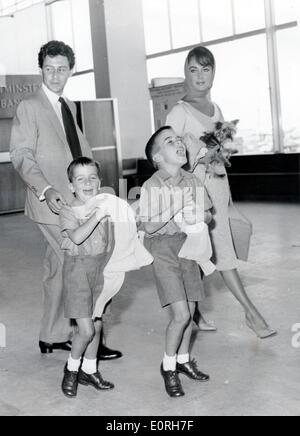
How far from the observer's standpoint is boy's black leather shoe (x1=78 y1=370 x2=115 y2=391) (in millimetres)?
2566

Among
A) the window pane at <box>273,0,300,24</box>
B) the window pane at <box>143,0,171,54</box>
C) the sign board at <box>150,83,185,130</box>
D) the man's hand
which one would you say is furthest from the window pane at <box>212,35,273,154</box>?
the man's hand

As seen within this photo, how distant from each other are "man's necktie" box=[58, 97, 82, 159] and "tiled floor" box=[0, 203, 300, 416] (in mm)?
993

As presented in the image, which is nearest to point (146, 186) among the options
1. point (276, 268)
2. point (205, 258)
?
point (205, 258)

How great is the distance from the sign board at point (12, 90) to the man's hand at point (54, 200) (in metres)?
7.36

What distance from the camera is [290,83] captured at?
31.3ft

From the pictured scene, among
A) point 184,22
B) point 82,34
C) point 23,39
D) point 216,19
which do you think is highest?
point 23,39

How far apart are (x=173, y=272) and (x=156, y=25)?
992cm

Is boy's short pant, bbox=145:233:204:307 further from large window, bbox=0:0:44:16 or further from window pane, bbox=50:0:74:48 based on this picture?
large window, bbox=0:0:44:16

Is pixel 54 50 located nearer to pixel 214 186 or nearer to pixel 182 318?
pixel 214 186

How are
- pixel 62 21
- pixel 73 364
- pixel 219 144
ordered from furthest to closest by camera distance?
pixel 62 21 < pixel 219 144 < pixel 73 364

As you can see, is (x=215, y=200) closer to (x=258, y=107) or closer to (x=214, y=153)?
(x=214, y=153)

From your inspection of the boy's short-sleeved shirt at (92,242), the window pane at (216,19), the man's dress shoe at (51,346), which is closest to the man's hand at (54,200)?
the boy's short-sleeved shirt at (92,242)

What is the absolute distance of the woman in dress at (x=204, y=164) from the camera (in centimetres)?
307

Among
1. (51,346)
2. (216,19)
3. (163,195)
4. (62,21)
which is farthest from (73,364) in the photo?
(62,21)
